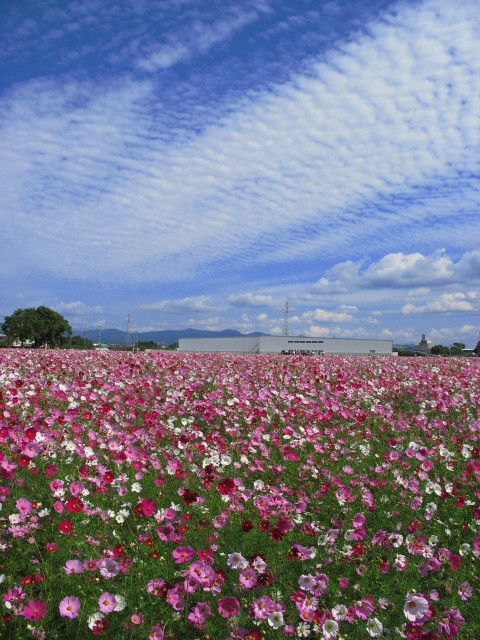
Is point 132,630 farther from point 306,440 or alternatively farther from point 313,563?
point 306,440

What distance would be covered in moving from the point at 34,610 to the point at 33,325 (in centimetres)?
8712

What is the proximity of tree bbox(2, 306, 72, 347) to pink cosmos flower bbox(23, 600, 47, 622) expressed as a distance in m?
86.0

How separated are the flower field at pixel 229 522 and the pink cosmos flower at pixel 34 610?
0.01 metres

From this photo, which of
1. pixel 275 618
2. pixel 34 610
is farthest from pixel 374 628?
pixel 34 610

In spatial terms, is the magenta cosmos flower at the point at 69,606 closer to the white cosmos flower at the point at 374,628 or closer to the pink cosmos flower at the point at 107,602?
the pink cosmos flower at the point at 107,602

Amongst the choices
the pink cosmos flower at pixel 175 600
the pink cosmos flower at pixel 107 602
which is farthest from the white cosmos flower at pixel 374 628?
the pink cosmos flower at pixel 107 602

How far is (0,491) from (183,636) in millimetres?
1838

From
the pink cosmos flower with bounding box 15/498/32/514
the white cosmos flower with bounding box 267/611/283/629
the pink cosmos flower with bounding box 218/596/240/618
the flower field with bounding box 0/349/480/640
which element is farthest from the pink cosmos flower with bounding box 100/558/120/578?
the white cosmos flower with bounding box 267/611/283/629

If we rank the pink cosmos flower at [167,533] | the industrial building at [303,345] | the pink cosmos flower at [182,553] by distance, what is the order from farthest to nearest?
1. the industrial building at [303,345]
2. the pink cosmos flower at [167,533]
3. the pink cosmos flower at [182,553]

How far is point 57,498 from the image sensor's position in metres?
4.54

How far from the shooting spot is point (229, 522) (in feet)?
14.8

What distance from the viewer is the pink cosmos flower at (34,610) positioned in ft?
9.35

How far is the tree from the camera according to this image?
82438 millimetres

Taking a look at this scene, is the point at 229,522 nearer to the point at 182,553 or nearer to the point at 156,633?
the point at 182,553
